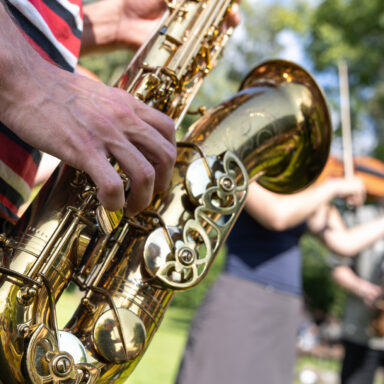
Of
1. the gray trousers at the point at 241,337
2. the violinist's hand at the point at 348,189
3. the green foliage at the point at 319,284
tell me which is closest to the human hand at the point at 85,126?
the gray trousers at the point at 241,337

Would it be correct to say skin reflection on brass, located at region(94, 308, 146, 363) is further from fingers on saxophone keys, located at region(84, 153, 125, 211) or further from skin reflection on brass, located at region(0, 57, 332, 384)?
fingers on saxophone keys, located at region(84, 153, 125, 211)

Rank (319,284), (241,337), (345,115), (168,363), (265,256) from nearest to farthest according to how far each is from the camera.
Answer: (241,337) → (265,256) → (345,115) → (168,363) → (319,284)

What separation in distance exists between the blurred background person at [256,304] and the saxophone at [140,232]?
32.3 inches

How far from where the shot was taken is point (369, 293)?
425cm

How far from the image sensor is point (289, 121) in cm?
166

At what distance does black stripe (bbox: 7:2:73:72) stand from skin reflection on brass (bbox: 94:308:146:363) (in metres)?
0.52

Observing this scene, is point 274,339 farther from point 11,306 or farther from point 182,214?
point 11,306

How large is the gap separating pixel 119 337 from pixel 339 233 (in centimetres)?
246

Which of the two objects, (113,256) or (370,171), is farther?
(370,171)

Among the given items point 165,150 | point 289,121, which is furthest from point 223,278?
point 165,150

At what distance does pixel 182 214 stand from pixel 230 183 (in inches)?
5.2

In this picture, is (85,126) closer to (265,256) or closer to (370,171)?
(265,256)

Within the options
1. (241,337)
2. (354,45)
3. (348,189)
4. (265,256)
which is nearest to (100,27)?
(265,256)

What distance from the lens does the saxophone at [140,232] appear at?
3.05ft
